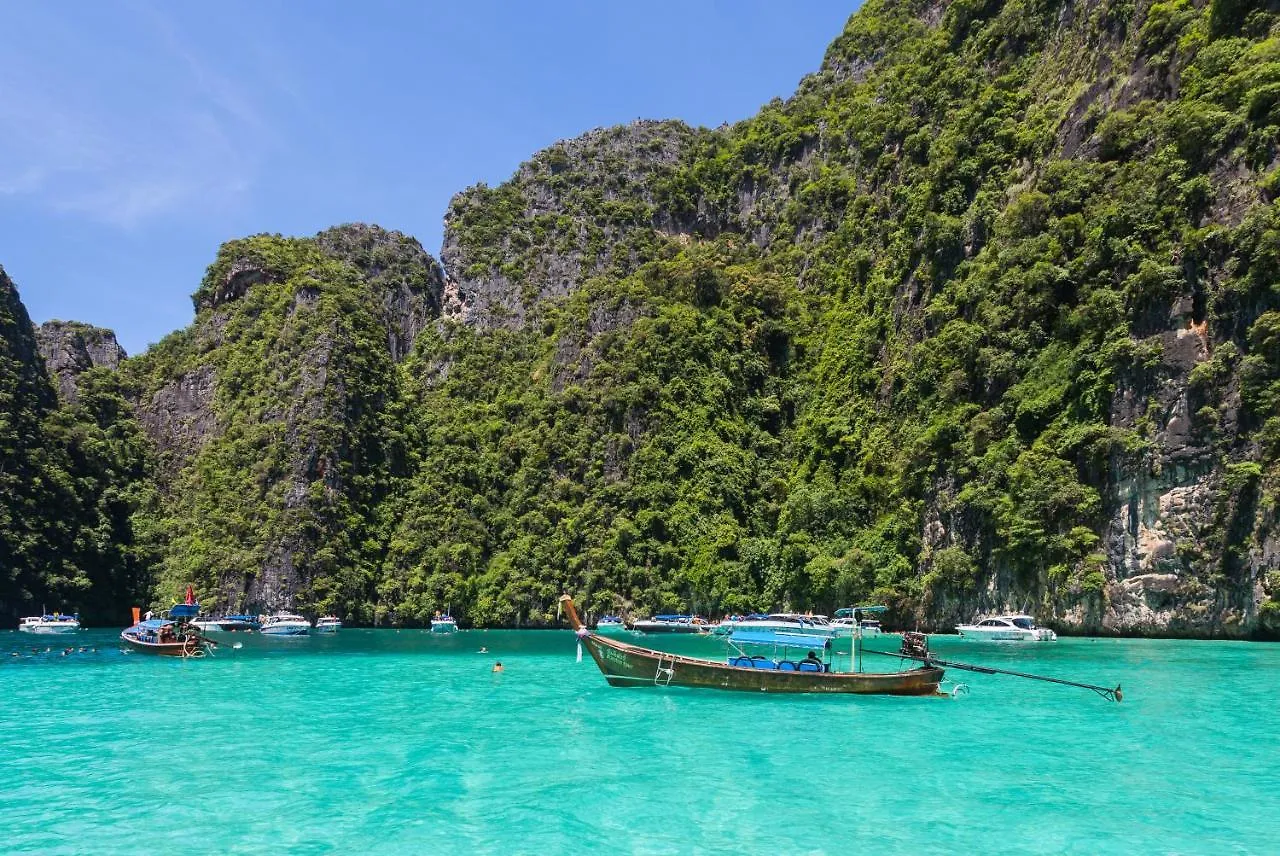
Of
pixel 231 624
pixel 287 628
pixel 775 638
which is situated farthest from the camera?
pixel 231 624

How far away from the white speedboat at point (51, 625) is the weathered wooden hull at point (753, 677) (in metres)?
57.1

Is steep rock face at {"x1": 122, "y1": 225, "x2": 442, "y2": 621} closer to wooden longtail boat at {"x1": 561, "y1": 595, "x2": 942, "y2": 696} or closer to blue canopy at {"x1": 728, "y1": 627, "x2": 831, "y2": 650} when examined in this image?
wooden longtail boat at {"x1": 561, "y1": 595, "x2": 942, "y2": 696}

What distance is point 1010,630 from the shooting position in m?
48.3

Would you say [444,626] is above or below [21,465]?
below

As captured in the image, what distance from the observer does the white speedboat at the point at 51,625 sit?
66250 mm

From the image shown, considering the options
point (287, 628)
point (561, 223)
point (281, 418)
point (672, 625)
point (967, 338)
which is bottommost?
point (287, 628)

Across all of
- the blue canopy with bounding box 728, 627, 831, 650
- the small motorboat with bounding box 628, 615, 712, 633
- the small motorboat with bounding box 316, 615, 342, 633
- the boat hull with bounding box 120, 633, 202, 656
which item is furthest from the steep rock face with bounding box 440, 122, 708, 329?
the blue canopy with bounding box 728, 627, 831, 650

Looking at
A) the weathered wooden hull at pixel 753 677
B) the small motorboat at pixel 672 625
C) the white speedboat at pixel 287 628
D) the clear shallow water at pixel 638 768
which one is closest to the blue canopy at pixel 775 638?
the weathered wooden hull at pixel 753 677

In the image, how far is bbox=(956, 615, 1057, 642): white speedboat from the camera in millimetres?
47781

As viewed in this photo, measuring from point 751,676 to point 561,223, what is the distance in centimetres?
10216

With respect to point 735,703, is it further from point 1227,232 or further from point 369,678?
point 1227,232

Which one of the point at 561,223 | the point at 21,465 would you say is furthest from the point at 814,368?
the point at 21,465

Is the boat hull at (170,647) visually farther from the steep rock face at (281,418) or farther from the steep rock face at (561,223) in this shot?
the steep rock face at (561,223)

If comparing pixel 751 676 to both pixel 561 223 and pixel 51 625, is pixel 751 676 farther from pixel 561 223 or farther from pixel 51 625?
pixel 561 223
